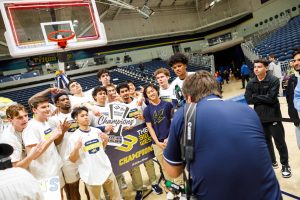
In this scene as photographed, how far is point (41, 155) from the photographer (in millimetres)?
2916

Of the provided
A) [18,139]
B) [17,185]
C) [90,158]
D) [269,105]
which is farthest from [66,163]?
[269,105]

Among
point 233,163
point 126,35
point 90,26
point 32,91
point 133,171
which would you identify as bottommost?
point 133,171

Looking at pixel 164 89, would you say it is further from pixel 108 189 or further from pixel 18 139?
pixel 18 139

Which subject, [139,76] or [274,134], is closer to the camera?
[274,134]

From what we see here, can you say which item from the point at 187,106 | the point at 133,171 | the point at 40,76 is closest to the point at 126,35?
the point at 40,76

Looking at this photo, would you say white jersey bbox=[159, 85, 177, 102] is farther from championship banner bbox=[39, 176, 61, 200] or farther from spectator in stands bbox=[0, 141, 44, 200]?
spectator in stands bbox=[0, 141, 44, 200]

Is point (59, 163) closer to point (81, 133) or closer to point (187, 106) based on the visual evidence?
point (81, 133)

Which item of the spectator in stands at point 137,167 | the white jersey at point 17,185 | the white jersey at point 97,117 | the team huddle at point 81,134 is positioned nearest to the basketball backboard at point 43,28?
the team huddle at point 81,134

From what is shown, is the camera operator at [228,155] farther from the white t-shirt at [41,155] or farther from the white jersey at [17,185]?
the white t-shirt at [41,155]

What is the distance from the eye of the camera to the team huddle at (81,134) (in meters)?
2.82

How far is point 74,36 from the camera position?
632 cm

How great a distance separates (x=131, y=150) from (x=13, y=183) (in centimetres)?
265

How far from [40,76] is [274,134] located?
1682cm

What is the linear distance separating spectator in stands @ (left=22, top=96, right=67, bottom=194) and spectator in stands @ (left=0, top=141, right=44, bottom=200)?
1252 millimetres
